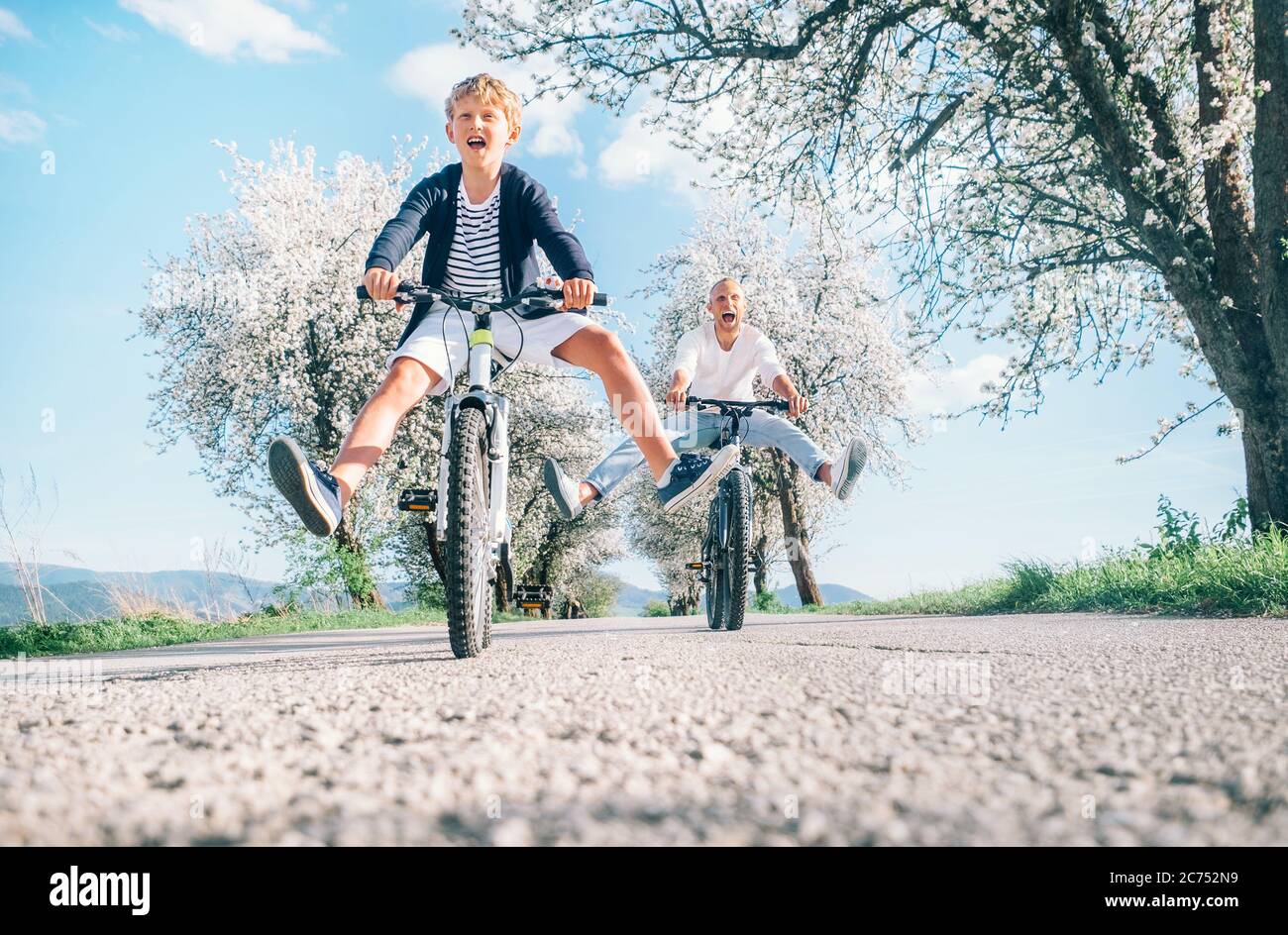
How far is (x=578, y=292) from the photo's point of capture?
341 centimetres

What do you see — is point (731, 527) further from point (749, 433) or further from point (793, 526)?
point (793, 526)

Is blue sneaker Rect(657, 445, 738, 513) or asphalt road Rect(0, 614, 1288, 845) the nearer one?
asphalt road Rect(0, 614, 1288, 845)

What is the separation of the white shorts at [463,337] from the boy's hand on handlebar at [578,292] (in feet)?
0.47

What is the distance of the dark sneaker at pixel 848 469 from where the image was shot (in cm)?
505

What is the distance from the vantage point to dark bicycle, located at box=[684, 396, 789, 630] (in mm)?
5656

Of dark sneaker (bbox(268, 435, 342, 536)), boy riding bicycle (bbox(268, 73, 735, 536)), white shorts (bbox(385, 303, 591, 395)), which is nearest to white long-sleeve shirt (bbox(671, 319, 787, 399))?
boy riding bicycle (bbox(268, 73, 735, 536))

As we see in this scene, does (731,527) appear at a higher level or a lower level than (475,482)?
lower

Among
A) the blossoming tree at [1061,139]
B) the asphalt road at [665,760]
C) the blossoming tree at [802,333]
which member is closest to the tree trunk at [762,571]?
the blossoming tree at [802,333]

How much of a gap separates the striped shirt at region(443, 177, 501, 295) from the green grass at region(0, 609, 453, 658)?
5022 millimetres

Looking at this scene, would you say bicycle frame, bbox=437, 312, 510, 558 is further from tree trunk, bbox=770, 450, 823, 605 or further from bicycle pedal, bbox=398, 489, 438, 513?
tree trunk, bbox=770, 450, 823, 605

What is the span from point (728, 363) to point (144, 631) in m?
6.38

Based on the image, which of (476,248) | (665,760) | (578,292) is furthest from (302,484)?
(665,760)
